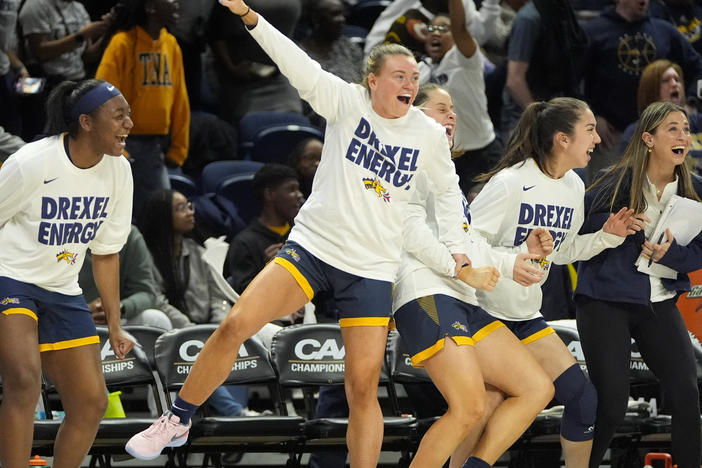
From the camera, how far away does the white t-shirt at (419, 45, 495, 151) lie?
7.86 m

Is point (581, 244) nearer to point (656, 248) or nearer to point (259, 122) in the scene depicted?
point (656, 248)

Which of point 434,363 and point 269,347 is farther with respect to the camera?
point 269,347

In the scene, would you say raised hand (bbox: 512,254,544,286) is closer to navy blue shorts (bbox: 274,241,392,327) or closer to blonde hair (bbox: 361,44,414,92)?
navy blue shorts (bbox: 274,241,392,327)

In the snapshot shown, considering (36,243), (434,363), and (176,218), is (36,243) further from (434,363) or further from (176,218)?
(176,218)

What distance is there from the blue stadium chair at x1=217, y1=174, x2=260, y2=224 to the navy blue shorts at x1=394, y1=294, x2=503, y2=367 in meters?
3.41

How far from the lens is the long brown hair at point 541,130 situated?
5.17 metres

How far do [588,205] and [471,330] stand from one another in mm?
989

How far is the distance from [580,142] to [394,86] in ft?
3.30

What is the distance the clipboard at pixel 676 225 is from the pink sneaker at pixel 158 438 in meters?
2.24

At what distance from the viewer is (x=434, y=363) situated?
15.4ft

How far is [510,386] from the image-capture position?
4.88 m

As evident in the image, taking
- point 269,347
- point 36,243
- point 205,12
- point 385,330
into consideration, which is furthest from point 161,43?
point 385,330

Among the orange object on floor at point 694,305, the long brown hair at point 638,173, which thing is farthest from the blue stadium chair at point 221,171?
the long brown hair at point 638,173

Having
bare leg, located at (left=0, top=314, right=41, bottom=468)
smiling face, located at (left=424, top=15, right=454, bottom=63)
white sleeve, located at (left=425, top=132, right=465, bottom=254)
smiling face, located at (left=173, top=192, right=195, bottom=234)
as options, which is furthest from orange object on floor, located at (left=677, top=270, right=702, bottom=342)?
bare leg, located at (left=0, top=314, right=41, bottom=468)
